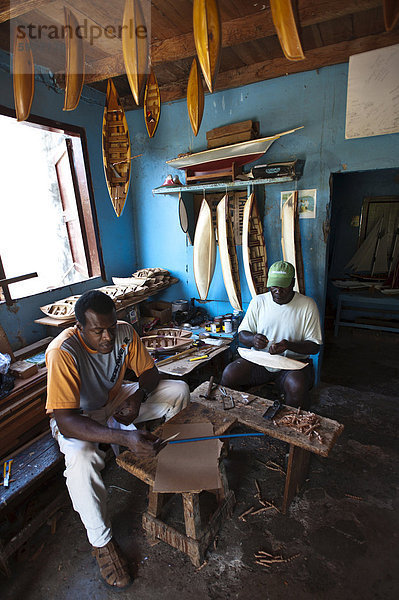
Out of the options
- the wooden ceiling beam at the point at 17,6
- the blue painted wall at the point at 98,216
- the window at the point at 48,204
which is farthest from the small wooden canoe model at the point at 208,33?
the window at the point at 48,204

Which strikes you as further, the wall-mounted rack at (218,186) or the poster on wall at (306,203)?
the poster on wall at (306,203)

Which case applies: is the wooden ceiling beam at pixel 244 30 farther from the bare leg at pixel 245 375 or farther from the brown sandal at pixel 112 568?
the brown sandal at pixel 112 568

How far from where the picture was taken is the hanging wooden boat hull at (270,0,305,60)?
145 centimetres

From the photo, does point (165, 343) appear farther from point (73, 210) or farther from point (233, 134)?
point (233, 134)

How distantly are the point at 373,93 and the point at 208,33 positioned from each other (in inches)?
84.2

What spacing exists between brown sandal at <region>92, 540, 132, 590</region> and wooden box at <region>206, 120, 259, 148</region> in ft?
12.9

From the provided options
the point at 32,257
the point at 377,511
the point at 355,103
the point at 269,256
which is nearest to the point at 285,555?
the point at 377,511

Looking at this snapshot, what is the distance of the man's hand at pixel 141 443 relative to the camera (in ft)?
5.82

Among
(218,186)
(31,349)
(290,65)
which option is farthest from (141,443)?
(290,65)

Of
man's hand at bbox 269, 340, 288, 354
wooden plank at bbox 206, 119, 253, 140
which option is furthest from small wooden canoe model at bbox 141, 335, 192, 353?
wooden plank at bbox 206, 119, 253, 140

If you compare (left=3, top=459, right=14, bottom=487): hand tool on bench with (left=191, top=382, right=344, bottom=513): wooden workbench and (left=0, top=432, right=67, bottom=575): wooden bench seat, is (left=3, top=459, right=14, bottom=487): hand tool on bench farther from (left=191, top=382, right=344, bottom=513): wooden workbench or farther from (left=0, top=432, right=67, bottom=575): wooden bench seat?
(left=191, top=382, right=344, bottom=513): wooden workbench

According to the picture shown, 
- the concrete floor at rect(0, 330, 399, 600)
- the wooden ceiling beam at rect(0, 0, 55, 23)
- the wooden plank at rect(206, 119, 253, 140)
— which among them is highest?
the wooden ceiling beam at rect(0, 0, 55, 23)

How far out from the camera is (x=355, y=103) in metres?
3.05

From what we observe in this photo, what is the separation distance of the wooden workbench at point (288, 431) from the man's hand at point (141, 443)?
0.58 metres
